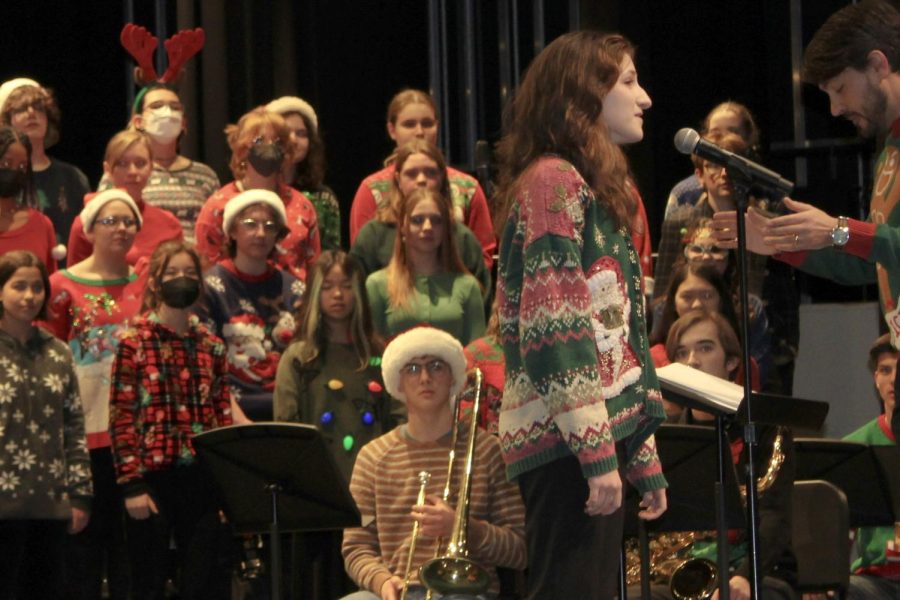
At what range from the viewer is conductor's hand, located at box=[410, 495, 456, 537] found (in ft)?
15.2

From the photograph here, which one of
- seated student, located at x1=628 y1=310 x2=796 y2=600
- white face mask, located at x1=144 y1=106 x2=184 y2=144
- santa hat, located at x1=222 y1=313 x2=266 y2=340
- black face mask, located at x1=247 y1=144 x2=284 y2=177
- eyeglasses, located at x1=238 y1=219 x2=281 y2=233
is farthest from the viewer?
white face mask, located at x1=144 y1=106 x2=184 y2=144

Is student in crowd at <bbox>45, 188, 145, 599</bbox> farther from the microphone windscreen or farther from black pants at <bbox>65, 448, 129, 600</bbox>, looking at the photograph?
the microphone windscreen

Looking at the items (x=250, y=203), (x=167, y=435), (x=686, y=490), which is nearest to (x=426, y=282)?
(x=250, y=203)

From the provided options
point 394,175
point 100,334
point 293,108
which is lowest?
point 100,334

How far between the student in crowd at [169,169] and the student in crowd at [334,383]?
121 cm

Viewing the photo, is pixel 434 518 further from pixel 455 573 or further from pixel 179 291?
pixel 179 291

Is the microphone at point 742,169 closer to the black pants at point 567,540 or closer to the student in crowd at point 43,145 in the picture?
the black pants at point 567,540

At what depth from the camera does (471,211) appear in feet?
23.1

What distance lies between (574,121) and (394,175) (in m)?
3.40

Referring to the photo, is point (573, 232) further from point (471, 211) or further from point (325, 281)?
point (471, 211)

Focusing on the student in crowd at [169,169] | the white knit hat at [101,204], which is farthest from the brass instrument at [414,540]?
the student in crowd at [169,169]

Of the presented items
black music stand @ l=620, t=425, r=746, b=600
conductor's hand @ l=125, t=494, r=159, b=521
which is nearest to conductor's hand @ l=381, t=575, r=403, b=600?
black music stand @ l=620, t=425, r=746, b=600

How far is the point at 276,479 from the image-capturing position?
4758 millimetres

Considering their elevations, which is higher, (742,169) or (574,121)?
(574,121)
